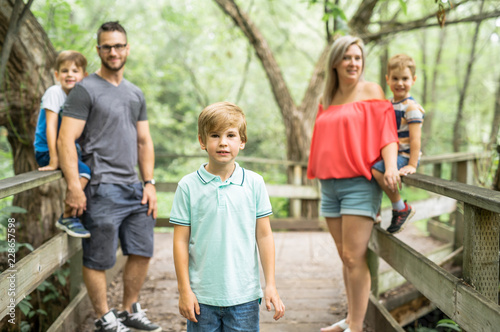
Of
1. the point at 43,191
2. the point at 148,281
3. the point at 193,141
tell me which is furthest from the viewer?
the point at 193,141

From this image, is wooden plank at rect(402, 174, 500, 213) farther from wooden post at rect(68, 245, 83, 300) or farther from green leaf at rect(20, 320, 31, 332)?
green leaf at rect(20, 320, 31, 332)

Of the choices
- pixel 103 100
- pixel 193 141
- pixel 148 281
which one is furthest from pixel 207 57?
pixel 103 100

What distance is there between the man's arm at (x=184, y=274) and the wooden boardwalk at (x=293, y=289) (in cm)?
157

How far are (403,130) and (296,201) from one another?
479 cm

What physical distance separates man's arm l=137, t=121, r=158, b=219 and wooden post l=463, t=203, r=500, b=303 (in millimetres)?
1995

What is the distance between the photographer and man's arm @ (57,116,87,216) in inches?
109

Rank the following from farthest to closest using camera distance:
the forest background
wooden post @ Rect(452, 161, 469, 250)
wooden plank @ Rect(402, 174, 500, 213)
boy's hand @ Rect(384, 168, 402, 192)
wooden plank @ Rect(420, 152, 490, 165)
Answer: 1. wooden post @ Rect(452, 161, 469, 250)
2. wooden plank @ Rect(420, 152, 490, 165)
3. the forest background
4. boy's hand @ Rect(384, 168, 402, 192)
5. wooden plank @ Rect(402, 174, 500, 213)

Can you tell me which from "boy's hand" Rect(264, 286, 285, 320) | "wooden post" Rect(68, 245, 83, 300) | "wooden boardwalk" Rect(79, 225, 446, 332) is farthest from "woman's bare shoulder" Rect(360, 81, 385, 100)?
"wooden post" Rect(68, 245, 83, 300)

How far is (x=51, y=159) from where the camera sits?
2895 millimetres

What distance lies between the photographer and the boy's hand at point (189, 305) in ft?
5.87

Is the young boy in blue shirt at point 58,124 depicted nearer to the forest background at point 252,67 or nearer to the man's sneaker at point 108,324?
the man's sneaker at point 108,324

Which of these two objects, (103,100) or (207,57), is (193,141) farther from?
(103,100)

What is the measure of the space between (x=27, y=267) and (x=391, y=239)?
6.78ft

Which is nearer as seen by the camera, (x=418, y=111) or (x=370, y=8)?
(x=418, y=111)
